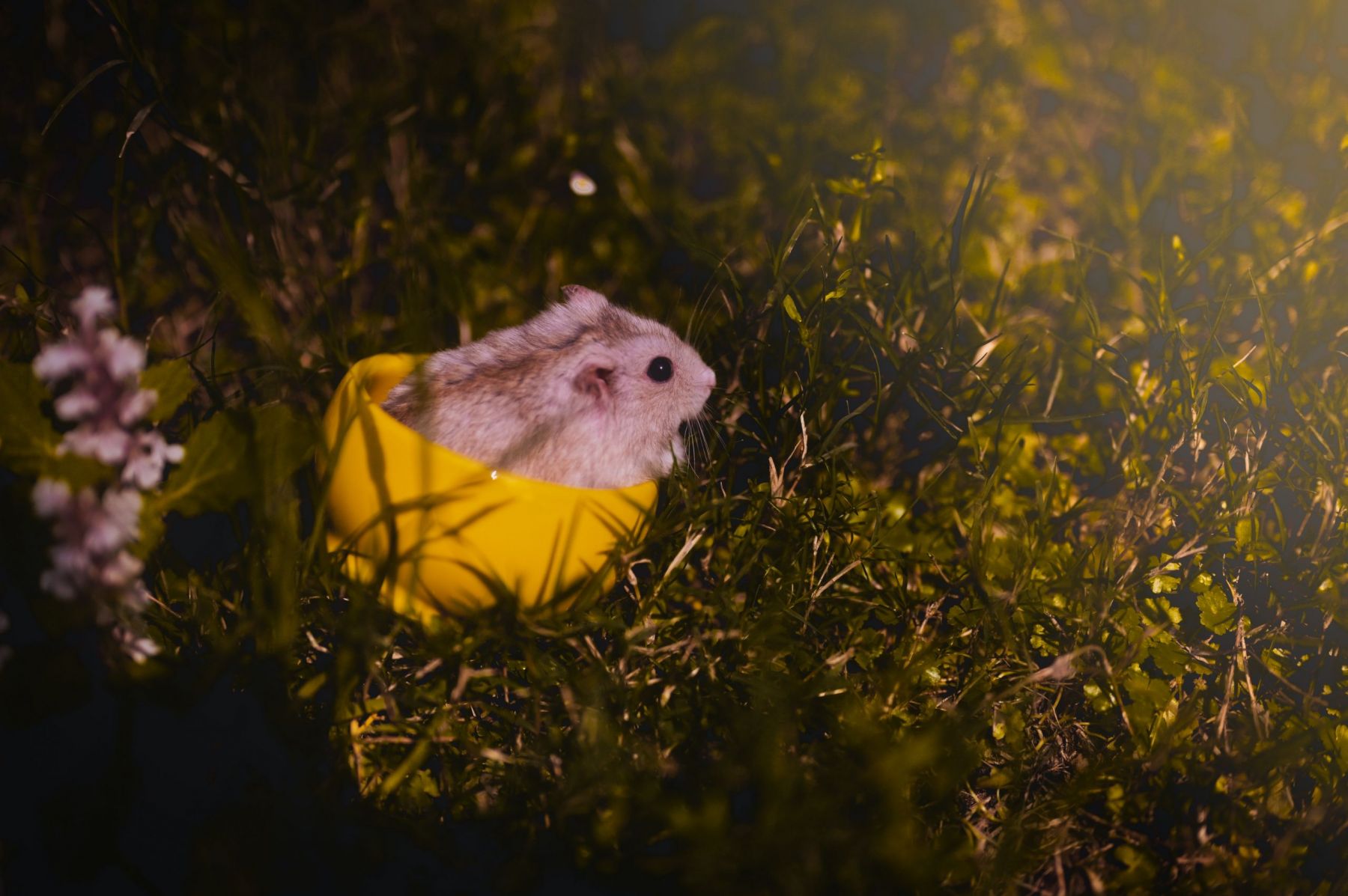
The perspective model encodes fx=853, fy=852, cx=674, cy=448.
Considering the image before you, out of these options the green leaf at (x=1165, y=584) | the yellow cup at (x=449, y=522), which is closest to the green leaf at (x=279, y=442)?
the yellow cup at (x=449, y=522)

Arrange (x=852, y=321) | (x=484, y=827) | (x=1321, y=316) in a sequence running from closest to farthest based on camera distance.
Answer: (x=484, y=827)
(x=1321, y=316)
(x=852, y=321)

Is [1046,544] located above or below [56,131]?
below

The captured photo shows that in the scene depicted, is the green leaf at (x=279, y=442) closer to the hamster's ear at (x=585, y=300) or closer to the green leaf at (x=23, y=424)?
the green leaf at (x=23, y=424)

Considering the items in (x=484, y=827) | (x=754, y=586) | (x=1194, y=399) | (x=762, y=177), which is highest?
(x=762, y=177)

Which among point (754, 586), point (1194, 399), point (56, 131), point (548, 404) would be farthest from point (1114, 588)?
point (56, 131)

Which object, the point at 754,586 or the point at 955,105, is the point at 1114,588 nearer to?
the point at 754,586

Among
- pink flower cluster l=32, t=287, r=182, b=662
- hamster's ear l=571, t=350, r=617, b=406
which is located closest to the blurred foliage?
pink flower cluster l=32, t=287, r=182, b=662

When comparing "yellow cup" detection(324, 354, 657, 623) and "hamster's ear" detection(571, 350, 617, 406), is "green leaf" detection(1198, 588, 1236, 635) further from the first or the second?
"hamster's ear" detection(571, 350, 617, 406)
